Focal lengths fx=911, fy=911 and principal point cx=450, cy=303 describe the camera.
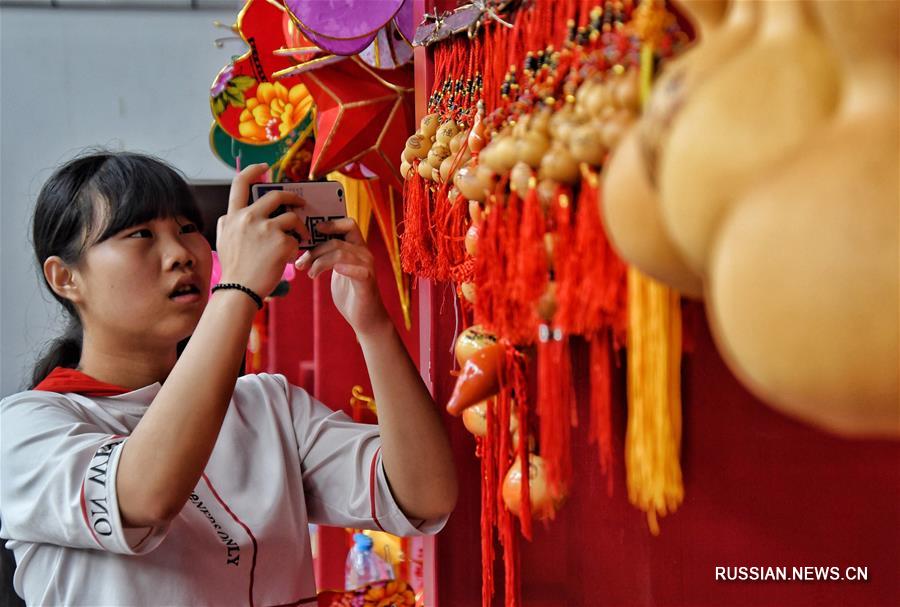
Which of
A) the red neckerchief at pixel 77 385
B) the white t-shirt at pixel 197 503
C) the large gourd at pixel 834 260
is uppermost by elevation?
Answer: the large gourd at pixel 834 260

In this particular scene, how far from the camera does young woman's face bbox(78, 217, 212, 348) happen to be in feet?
3.18

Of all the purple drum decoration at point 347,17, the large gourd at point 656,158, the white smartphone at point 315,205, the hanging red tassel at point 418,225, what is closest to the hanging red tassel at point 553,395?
the large gourd at point 656,158

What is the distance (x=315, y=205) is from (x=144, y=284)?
240mm

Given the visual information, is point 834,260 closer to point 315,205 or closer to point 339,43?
point 315,205

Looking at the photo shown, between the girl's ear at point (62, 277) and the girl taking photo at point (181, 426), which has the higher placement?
the girl's ear at point (62, 277)

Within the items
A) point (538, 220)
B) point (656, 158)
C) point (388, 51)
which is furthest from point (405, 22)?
point (656, 158)

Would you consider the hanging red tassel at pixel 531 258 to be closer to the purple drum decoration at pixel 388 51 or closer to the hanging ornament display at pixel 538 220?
the hanging ornament display at pixel 538 220

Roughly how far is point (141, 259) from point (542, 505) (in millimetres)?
555

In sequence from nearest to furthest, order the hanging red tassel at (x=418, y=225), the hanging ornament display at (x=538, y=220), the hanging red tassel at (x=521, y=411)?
the hanging ornament display at (x=538, y=220) < the hanging red tassel at (x=521, y=411) < the hanging red tassel at (x=418, y=225)

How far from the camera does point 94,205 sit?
1.00 meters

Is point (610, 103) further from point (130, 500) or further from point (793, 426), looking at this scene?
point (130, 500)

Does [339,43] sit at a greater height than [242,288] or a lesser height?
greater

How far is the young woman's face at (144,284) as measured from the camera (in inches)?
38.1

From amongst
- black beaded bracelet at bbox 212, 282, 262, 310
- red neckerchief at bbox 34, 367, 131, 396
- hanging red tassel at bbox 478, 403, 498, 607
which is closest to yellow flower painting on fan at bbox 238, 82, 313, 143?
red neckerchief at bbox 34, 367, 131, 396
